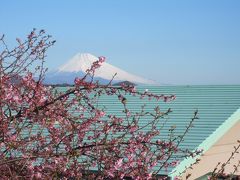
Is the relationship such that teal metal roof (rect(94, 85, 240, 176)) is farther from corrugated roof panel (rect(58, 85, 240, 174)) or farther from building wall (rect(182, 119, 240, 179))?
building wall (rect(182, 119, 240, 179))

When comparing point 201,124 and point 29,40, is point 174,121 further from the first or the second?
point 29,40

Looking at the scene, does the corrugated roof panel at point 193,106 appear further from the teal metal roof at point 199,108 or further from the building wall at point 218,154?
the building wall at point 218,154

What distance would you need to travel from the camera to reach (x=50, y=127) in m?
6.64

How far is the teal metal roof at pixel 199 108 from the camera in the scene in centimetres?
962

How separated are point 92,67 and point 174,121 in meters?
4.07

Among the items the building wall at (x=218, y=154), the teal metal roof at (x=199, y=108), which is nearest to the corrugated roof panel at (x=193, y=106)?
the teal metal roof at (x=199, y=108)

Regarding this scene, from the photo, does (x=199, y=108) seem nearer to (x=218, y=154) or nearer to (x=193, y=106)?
(x=193, y=106)

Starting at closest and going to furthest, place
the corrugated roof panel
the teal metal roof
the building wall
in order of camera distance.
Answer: the teal metal roof → the corrugated roof panel → the building wall

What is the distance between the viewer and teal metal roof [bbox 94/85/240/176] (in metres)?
9.62

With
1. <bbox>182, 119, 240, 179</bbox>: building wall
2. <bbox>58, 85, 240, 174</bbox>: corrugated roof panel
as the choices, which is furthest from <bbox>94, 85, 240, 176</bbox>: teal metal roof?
<bbox>182, 119, 240, 179</bbox>: building wall

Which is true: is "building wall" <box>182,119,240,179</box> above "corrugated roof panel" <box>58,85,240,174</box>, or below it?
below

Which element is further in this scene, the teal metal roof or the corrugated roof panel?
the corrugated roof panel

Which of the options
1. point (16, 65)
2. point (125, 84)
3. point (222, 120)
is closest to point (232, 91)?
point (222, 120)

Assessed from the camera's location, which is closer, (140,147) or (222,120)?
(140,147)
